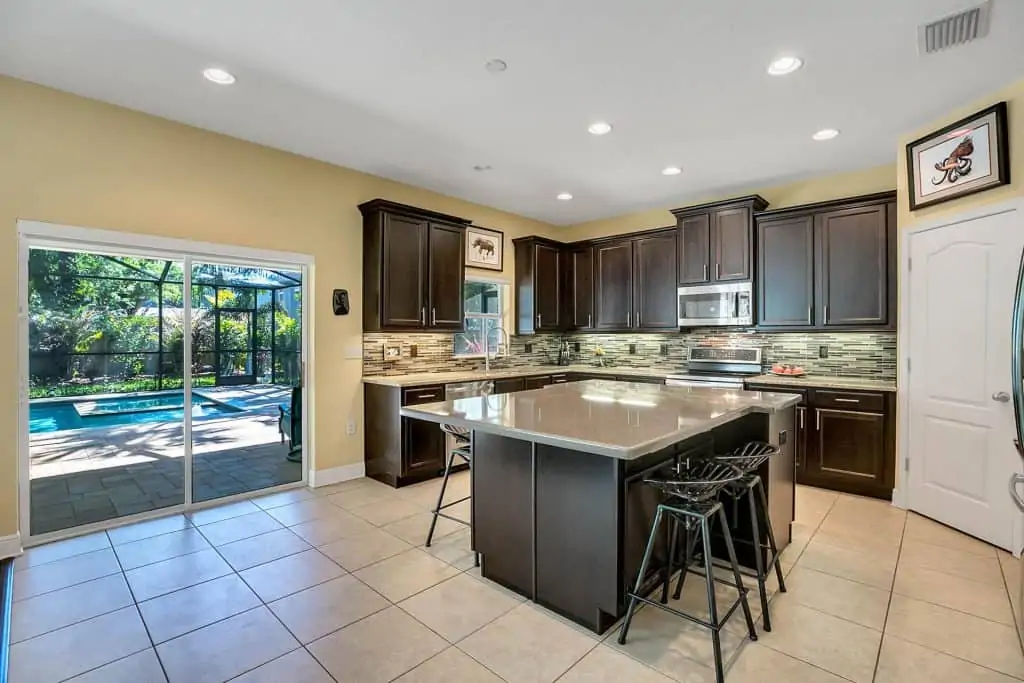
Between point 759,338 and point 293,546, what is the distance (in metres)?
4.58

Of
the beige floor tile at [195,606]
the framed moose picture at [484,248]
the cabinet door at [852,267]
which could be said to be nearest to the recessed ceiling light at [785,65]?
the cabinet door at [852,267]

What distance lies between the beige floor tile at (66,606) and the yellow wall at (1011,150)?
211 inches

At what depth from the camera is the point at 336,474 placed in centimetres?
439

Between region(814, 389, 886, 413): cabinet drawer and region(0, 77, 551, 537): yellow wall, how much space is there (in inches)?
159

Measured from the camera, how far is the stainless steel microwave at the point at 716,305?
485 cm

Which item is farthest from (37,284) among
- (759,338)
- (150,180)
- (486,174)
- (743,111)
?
(759,338)

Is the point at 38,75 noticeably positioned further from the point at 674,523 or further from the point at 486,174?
the point at 674,523

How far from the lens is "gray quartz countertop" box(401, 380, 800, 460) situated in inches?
74.3

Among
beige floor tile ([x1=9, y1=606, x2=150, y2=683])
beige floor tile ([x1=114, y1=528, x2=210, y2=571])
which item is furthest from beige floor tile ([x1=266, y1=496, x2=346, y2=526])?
beige floor tile ([x1=9, y1=606, x2=150, y2=683])

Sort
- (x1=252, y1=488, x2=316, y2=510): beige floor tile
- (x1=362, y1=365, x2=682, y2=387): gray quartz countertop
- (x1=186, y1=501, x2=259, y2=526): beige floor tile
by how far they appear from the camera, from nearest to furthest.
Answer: (x1=186, y1=501, x2=259, y2=526): beige floor tile, (x1=252, y1=488, x2=316, y2=510): beige floor tile, (x1=362, y1=365, x2=682, y2=387): gray quartz countertop

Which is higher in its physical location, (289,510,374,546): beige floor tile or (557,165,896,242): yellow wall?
(557,165,896,242): yellow wall

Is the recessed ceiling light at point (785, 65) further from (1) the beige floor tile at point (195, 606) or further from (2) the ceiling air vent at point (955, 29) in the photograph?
(1) the beige floor tile at point (195, 606)

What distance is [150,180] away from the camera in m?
3.38

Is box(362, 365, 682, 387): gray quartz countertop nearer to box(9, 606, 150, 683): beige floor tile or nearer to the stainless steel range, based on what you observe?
the stainless steel range
